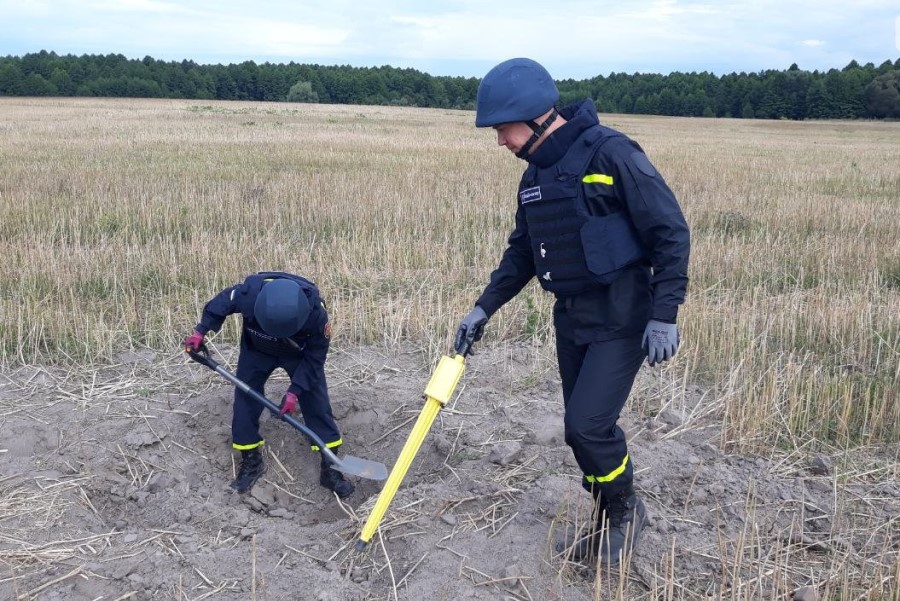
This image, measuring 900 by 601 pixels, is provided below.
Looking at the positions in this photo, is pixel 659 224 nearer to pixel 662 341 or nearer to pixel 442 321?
pixel 662 341

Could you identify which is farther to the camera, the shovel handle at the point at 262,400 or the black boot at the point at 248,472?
the black boot at the point at 248,472

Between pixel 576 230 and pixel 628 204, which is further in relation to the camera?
pixel 576 230

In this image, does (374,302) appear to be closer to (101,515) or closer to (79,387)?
(79,387)

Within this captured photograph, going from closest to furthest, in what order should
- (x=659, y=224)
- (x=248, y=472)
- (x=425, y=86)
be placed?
(x=659, y=224) < (x=248, y=472) < (x=425, y=86)

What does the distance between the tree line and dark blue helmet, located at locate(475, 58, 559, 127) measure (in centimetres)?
6423

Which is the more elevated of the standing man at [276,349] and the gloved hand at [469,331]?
the gloved hand at [469,331]

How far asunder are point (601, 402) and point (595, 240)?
0.63 m

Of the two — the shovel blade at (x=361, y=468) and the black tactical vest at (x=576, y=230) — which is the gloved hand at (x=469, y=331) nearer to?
the black tactical vest at (x=576, y=230)

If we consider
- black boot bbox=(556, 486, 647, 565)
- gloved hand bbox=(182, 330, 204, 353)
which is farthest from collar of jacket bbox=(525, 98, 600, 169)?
gloved hand bbox=(182, 330, 204, 353)

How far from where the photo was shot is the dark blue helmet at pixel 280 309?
4055 millimetres

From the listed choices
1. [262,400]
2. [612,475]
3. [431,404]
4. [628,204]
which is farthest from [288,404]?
[628,204]

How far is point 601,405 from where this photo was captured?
3.20 m

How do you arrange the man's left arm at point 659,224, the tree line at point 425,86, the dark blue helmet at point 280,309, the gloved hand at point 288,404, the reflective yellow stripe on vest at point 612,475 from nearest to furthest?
1. the man's left arm at point 659,224
2. the reflective yellow stripe on vest at point 612,475
3. the dark blue helmet at point 280,309
4. the gloved hand at point 288,404
5. the tree line at point 425,86

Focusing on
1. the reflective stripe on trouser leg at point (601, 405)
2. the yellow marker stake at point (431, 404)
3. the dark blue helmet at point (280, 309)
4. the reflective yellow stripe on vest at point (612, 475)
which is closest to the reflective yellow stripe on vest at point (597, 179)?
the reflective stripe on trouser leg at point (601, 405)
